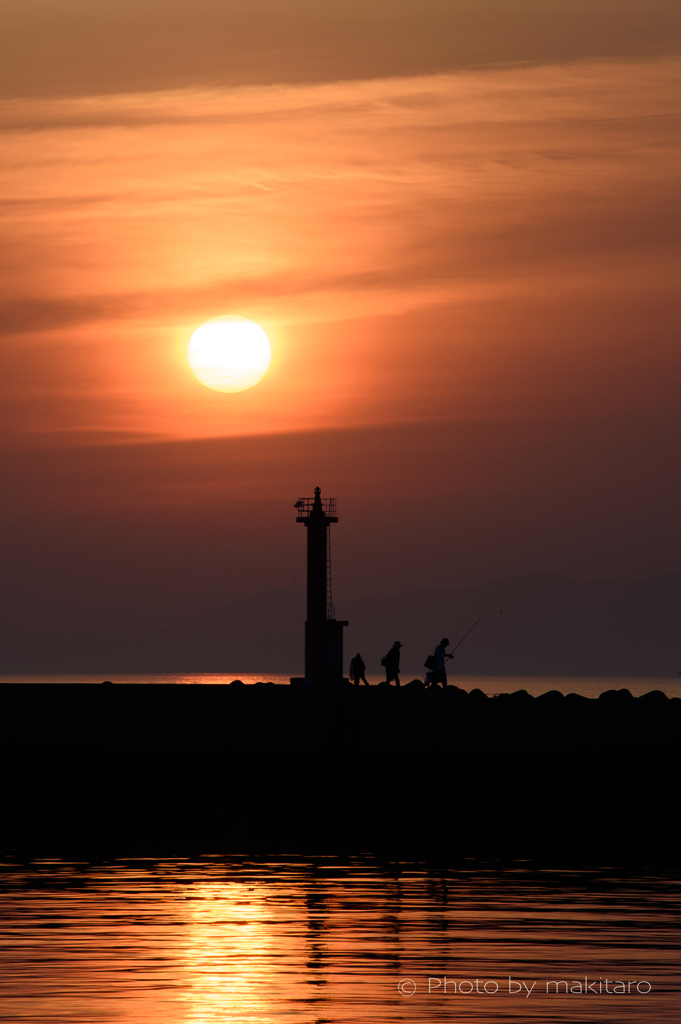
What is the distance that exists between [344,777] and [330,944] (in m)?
8.49

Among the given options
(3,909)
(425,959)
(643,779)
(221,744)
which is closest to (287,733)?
(221,744)

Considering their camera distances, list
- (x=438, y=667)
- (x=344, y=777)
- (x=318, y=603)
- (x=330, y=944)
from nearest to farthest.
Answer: (x=330, y=944) < (x=344, y=777) < (x=438, y=667) < (x=318, y=603)

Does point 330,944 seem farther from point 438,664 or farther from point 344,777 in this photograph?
point 438,664

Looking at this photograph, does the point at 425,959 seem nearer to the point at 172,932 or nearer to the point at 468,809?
the point at 172,932

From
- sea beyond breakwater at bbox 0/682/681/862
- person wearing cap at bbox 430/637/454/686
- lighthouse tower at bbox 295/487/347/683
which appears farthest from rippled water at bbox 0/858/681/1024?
lighthouse tower at bbox 295/487/347/683

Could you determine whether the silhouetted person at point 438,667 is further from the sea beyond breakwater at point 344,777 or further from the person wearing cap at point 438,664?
the sea beyond breakwater at point 344,777

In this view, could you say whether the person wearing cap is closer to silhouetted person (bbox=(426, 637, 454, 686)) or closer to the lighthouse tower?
silhouetted person (bbox=(426, 637, 454, 686))

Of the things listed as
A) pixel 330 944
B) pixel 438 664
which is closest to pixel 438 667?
pixel 438 664

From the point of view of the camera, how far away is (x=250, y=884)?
63.6ft

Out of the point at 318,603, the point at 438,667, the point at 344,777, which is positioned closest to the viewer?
the point at 344,777

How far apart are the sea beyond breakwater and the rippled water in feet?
7.67

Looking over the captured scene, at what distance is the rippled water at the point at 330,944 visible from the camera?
12641mm

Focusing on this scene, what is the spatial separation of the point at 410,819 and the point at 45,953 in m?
9.61

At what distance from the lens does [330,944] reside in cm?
1530
